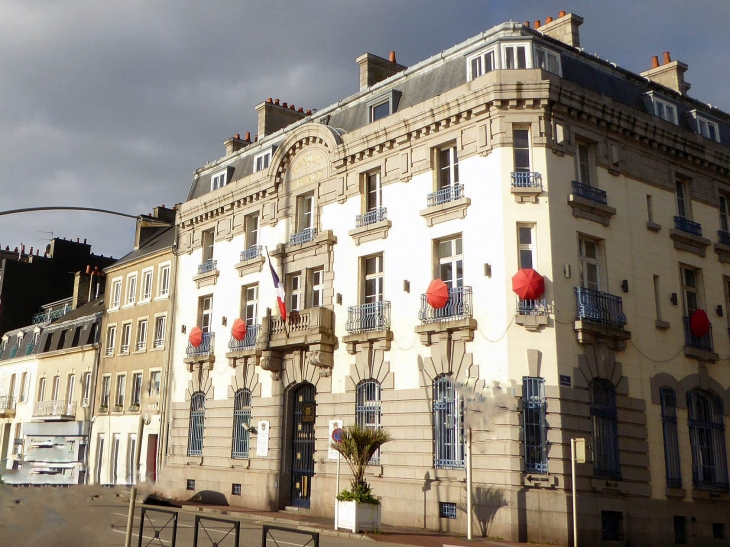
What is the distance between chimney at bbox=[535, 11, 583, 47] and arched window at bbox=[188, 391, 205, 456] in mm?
18852

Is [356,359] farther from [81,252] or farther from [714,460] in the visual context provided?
[81,252]

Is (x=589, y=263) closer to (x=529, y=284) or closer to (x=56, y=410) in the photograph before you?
(x=529, y=284)

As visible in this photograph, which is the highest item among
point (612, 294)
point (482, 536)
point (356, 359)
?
point (612, 294)

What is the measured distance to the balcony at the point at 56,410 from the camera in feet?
124

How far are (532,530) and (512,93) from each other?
11593 millimetres

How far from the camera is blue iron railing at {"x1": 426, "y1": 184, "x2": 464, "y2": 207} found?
859 inches

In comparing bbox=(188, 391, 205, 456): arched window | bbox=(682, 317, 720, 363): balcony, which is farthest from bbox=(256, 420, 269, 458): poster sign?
bbox=(682, 317, 720, 363): balcony

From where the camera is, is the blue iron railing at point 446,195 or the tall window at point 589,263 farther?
the blue iron railing at point 446,195

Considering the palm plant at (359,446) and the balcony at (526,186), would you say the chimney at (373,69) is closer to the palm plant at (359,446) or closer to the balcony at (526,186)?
the balcony at (526,186)

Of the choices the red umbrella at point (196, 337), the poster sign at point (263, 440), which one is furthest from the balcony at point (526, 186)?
the red umbrella at point (196, 337)

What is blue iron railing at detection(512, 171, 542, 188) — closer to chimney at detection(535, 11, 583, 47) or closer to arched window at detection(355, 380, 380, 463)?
chimney at detection(535, 11, 583, 47)

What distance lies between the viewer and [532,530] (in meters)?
18.4

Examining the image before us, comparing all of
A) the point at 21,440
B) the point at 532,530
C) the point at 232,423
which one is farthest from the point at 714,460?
the point at 21,440

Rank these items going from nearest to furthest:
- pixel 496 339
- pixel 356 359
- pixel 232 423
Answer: pixel 496 339 → pixel 356 359 → pixel 232 423
